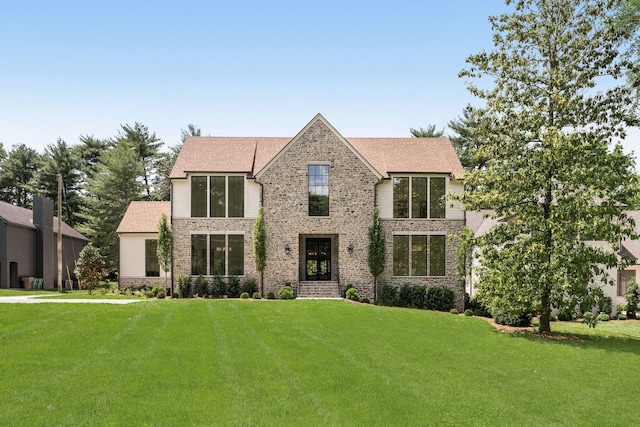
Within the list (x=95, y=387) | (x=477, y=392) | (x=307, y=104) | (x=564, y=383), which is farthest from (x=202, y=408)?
(x=307, y=104)

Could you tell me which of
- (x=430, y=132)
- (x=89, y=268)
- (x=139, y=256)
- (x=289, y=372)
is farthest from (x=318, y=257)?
(x=430, y=132)

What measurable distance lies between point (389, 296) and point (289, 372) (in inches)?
592

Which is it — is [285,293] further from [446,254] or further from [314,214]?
[446,254]

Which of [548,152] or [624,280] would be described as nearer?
[548,152]

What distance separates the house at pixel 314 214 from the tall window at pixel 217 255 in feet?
0.17

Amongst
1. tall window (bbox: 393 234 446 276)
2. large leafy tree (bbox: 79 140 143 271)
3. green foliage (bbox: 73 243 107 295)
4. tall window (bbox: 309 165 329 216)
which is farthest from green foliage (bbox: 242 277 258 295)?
large leafy tree (bbox: 79 140 143 271)

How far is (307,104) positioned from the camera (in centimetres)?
2688

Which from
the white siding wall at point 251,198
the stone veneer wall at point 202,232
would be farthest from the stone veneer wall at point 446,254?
the stone veneer wall at point 202,232

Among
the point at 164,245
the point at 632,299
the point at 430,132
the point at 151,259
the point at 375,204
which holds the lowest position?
the point at 632,299

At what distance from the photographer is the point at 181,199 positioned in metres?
25.4

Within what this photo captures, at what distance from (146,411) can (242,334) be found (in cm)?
588

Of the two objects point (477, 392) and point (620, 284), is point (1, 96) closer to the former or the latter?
point (477, 392)

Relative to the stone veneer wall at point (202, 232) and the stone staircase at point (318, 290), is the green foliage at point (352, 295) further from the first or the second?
the stone veneer wall at point (202, 232)

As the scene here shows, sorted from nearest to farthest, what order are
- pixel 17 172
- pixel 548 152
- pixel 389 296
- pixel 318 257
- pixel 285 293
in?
pixel 548 152 → pixel 285 293 → pixel 389 296 → pixel 318 257 → pixel 17 172
